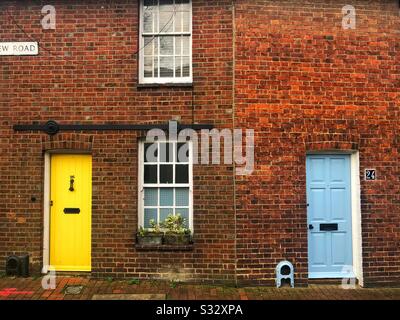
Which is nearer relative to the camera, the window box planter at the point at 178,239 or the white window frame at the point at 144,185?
the window box planter at the point at 178,239

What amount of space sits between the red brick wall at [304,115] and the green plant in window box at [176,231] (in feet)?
3.21

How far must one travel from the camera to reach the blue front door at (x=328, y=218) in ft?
24.1

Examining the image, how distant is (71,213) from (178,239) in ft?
6.83

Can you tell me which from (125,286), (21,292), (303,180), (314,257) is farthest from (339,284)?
(21,292)

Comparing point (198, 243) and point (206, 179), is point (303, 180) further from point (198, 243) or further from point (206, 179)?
point (198, 243)

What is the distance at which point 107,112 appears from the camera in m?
7.39

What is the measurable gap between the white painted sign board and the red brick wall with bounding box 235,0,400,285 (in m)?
3.77

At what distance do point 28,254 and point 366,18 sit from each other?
24.9ft

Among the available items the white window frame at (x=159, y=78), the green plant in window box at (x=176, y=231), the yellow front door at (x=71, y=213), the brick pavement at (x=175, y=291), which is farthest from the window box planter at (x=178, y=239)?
the white window frame at (x=159, y=78)

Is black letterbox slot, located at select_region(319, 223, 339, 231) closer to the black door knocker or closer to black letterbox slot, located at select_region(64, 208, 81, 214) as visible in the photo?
black letterbox slot, located at select_region(64, 208, 81, 214)

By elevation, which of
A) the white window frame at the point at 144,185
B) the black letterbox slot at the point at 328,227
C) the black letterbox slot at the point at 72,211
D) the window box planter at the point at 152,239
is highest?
the white window frame at the point at 144,185

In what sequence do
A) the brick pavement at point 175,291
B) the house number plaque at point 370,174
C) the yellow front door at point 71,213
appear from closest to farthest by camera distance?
the brick pavement at point 175,291 < the house number plaque at point 370,174 < the yellow front door at point 71,213

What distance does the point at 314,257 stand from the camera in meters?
7.33

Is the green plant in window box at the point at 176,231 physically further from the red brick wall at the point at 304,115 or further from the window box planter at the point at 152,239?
the red brick wall at the point at 304,115
